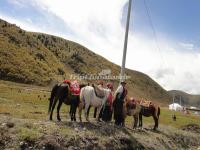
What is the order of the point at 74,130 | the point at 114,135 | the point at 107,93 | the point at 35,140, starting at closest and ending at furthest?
the point at 35,140 < the point at 74,130 < the point at 114,135 < the point at 107,93

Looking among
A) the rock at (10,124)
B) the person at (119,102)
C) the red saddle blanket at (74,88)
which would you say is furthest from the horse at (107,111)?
the rock at (10,124)

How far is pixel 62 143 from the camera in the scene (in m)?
17.3

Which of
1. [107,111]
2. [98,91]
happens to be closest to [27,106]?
[107,111]

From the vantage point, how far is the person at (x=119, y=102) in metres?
24.6

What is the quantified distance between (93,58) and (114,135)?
563 feet

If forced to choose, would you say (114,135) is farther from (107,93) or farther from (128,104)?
(128,104)

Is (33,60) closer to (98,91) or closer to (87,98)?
(98,91)

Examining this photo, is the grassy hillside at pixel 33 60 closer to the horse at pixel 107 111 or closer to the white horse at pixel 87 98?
the horse at pixel 107 111

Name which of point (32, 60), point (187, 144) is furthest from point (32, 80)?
point (187, 144)

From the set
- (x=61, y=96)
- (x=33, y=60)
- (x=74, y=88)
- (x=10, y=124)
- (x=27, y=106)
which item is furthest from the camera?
(x=33, y=60)

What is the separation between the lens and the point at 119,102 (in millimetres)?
24719

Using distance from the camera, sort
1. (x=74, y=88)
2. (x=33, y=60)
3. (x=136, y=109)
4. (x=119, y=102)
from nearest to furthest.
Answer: (x=74, y=88) < (x=119, y=102) < (x=136, y=109) < (x=33, y=60)

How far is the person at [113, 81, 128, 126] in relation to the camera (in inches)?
967

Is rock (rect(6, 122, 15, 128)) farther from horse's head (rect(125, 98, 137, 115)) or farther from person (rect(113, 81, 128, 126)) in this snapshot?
horse's head (rect(125, 98, 137, 115))
